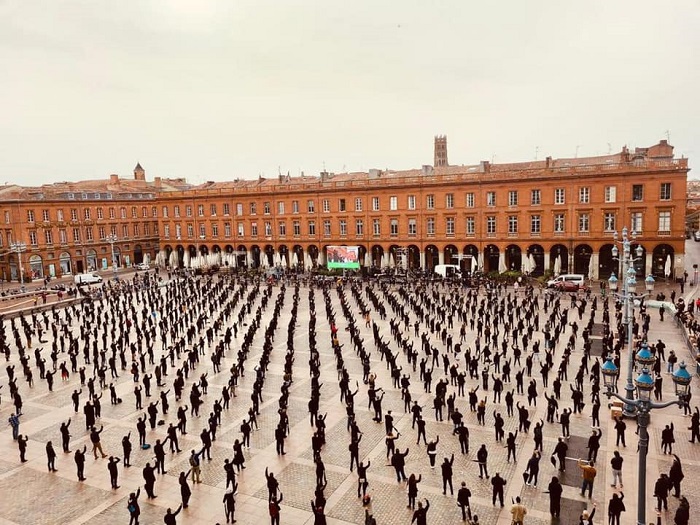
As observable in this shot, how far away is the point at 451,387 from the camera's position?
21.0 m

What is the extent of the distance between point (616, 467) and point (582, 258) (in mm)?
43238

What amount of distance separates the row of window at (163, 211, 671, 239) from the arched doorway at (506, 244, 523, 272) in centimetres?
247

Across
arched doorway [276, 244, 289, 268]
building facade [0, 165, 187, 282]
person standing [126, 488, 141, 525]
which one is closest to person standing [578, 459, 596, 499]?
person standing [126, 488, 141, 525]

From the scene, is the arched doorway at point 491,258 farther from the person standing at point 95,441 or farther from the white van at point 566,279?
the person standing at point 95,441

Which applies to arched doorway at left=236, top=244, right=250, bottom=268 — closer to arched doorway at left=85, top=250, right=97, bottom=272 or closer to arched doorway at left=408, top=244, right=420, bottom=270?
arched doorway at left=85, top=250, right=97, bottom=272

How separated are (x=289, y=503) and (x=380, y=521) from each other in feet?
7.85

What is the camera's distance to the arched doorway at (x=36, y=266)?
201 ft

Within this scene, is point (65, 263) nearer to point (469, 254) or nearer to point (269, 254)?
point (269, 254)

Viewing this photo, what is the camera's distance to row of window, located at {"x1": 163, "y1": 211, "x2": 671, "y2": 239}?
4747 cm

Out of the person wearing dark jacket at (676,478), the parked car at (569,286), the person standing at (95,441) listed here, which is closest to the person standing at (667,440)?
the person wearing dark jacket at (676,478)

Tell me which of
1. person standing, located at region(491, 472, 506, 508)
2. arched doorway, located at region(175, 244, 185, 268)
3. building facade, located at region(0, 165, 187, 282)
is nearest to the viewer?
person standing, located at region(491, 472, 506, 508)

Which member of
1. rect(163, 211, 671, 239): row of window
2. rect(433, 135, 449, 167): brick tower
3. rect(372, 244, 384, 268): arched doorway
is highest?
rect(433, 135, 449, 167): brick tower

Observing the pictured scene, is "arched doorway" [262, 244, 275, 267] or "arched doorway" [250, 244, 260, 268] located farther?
"arched doorway" [250, 244, 260, 268]

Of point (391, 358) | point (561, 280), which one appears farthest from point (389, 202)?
point (391, 358)
